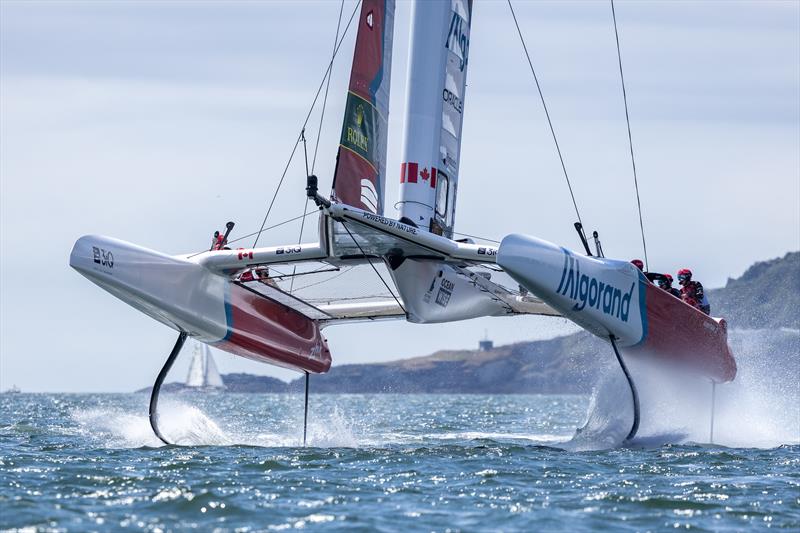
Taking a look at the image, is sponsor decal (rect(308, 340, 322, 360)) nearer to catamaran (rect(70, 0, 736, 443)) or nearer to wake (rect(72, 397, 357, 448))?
catamaran (rect(70, 0, 736, 443))

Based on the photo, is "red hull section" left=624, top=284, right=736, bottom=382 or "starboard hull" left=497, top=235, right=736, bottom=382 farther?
"red hull section" left=624, top=284, right=736, bottom=382

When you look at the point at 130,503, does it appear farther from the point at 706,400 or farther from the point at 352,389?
the point at 352,389

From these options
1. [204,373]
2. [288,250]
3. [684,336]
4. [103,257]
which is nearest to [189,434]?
[103,257]

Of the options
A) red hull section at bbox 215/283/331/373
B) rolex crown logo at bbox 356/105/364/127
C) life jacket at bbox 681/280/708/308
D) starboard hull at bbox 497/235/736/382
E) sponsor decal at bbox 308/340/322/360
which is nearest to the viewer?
starboard hull at bbox 497/235/736/382

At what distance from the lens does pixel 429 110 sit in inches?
416

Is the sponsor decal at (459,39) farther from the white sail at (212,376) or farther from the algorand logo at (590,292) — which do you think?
the white sail at (212,376)

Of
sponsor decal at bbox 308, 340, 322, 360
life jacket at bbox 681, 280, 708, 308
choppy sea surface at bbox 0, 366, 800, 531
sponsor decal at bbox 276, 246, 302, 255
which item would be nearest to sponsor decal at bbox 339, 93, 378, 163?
sponsor decal at bbox 276, 246, 302, 255

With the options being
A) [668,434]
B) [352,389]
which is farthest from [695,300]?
[352,389]

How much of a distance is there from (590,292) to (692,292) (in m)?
2.20

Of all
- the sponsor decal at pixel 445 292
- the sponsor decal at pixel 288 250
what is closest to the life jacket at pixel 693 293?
the sponsor decal at pixel 445 292

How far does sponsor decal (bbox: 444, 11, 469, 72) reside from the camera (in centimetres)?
1084

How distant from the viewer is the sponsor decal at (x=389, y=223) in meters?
9.29

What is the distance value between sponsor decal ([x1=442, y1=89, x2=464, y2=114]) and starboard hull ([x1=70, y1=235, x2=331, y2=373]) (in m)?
Answer: 2.31

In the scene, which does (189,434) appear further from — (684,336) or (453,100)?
(684,336)
